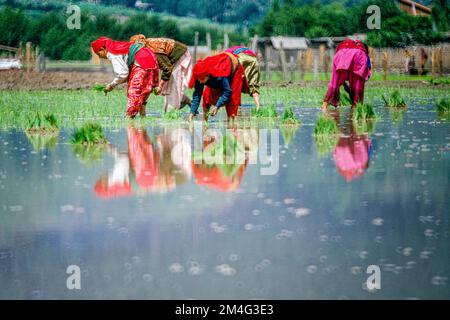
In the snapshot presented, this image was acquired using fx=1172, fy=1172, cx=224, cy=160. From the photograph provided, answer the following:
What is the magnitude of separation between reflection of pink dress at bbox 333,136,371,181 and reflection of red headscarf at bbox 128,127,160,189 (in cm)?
194

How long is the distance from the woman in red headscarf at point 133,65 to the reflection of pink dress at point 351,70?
3.68 m

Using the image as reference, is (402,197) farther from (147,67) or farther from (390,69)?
(390,69)

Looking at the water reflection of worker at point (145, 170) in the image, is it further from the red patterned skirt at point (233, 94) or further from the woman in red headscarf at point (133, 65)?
the woman in red headscarf at point (133, 65)

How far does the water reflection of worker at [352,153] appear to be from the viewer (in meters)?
12.1

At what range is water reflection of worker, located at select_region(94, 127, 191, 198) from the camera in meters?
10.8

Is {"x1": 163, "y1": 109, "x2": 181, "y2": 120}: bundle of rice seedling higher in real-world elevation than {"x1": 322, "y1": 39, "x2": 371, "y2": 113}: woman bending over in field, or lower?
lower

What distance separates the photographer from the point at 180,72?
20500 millimetres

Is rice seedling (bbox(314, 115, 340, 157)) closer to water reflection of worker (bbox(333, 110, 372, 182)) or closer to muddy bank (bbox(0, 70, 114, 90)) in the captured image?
water reflection of worker (bbox(333, 110, 372, 182))

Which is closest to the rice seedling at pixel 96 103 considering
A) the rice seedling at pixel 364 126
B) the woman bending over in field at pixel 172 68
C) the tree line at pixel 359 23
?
the woman bending over in field at pixel 172 68

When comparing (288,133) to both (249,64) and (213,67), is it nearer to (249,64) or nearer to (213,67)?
(213,67)

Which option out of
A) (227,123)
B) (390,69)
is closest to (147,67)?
(227,123)

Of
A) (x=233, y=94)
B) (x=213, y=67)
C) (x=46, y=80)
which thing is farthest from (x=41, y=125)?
(x=46, y=80)

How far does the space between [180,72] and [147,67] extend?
165 cm

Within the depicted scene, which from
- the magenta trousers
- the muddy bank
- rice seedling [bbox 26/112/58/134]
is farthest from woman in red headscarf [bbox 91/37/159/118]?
the muddy bank
